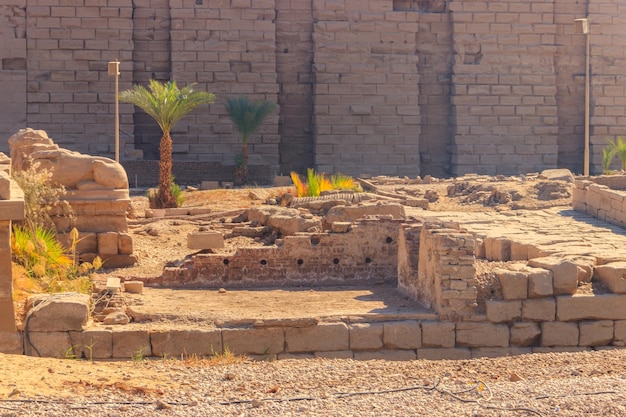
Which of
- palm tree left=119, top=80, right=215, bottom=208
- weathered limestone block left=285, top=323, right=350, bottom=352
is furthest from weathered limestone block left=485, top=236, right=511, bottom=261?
palm tree left=119, top=80, right=215, bottom=208

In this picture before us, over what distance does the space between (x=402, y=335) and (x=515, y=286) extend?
1291mm

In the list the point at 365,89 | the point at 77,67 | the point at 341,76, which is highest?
the point at 77,67

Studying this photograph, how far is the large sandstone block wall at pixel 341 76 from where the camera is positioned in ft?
85.9

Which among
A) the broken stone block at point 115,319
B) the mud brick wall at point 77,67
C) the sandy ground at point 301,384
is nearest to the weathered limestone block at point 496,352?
the sandy ground at point 301,384

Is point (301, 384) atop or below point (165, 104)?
below

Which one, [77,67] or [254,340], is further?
[77,67]

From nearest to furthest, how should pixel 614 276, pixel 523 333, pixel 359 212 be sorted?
pixel 523 333
pixel 614 276
pixel 359 212

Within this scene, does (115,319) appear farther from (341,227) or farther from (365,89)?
(365,89)

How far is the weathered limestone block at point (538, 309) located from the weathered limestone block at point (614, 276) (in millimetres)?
742

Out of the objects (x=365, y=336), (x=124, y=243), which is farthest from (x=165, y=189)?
(x=365, y=336)

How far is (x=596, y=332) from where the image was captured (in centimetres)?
1115

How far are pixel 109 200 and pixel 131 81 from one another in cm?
1259

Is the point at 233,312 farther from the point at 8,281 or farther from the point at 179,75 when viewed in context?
the point at 179,75

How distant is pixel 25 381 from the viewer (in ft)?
25.6
